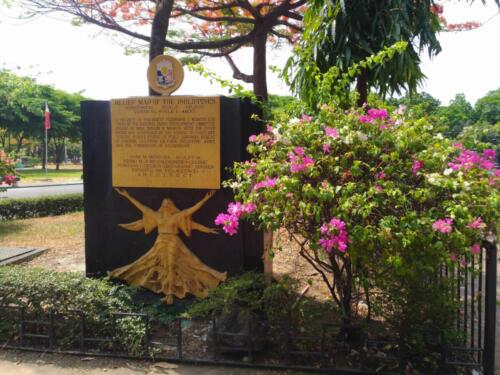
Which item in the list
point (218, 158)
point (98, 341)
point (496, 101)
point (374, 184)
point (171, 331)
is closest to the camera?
point (374, 184)

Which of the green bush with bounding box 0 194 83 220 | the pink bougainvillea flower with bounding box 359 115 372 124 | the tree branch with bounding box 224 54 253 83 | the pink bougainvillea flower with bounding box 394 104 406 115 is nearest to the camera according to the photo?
the pink bougainvillea flower with bounding box 359 115 372 124

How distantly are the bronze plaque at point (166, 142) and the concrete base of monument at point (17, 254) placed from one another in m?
3.09

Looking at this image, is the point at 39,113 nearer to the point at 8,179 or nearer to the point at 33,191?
the point at 33,191

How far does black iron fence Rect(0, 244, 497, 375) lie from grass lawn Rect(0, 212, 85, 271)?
8.97ft

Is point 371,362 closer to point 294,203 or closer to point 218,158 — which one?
point 294,203

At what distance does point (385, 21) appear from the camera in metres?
7.23

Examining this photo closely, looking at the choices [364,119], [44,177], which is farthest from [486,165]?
[44,177]

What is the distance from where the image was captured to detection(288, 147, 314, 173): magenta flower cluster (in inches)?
117

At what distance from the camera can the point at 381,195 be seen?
9.35 feet

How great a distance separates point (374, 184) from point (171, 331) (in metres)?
2.58

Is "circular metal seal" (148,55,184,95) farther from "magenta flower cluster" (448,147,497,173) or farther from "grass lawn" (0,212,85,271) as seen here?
"grass lawn" (0,212,85,271)

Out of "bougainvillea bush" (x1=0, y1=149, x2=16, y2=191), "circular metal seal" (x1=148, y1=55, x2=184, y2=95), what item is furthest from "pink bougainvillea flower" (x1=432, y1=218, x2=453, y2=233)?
"bougainvillea bush" (x1=0, y1=149, x2=16, y2=191)

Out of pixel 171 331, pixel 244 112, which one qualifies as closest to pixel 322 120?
pixel 244 112

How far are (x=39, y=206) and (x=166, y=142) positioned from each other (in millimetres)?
8917
